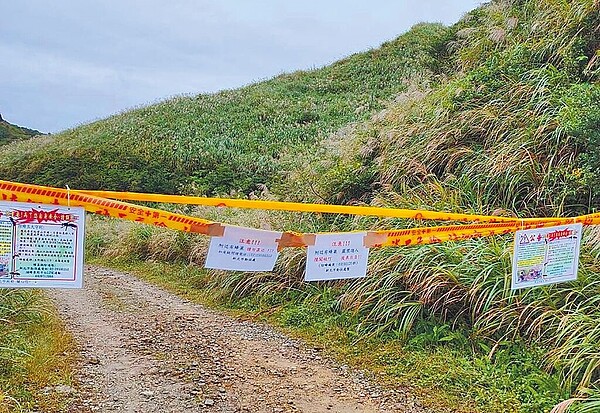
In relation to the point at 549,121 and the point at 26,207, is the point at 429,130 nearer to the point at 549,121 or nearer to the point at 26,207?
the point at 549,121

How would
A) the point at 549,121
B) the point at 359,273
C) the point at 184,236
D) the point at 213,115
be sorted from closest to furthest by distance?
the point at 359,273 < the point at 549,121 < the point at 184,236 < the point at 213,115

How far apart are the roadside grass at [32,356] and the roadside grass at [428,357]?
198cm

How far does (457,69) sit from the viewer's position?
10477 mm

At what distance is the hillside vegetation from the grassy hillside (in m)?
5.36

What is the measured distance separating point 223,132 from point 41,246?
19280 mm

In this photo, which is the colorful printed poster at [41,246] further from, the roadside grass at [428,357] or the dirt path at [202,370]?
the roadside grass at [428,357]

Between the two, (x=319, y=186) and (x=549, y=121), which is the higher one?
(x=549, y=121)

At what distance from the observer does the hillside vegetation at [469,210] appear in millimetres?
4266

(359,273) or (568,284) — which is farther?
(568,284)

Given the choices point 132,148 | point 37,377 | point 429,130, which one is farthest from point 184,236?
point 132,148

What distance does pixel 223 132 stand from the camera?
2175 centimetres

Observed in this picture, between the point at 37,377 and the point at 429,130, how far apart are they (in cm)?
540

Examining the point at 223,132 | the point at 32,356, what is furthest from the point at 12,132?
the point at 32,356

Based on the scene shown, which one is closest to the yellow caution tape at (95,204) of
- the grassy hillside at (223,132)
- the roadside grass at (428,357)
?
the roadside grass at (428,357)
